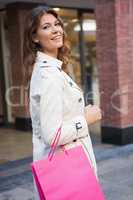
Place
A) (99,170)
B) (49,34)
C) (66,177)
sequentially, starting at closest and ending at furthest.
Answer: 1. (66,177)
2. (49,34)
3. (99,170)

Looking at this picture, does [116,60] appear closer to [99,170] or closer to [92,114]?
[99,170]

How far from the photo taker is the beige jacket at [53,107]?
195 cm

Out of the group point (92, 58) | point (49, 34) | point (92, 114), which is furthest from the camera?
point (92, 58)

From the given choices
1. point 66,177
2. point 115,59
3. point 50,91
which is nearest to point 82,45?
point 115,59

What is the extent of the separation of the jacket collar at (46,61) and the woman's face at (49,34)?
42 millimetres

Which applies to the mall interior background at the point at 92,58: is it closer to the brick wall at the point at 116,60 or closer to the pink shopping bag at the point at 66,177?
the brick wall at the point at 116,60

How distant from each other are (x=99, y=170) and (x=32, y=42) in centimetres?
422

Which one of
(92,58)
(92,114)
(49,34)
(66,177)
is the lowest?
(92,58)

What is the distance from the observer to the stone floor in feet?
16.8

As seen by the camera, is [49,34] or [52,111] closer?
[52,111]

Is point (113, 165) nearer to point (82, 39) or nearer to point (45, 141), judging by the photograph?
point (45, 141)

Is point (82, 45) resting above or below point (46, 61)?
below

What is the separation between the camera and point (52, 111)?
1942 mm

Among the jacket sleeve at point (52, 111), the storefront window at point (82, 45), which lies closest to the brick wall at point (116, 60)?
the storefront window at point (82, 45)
